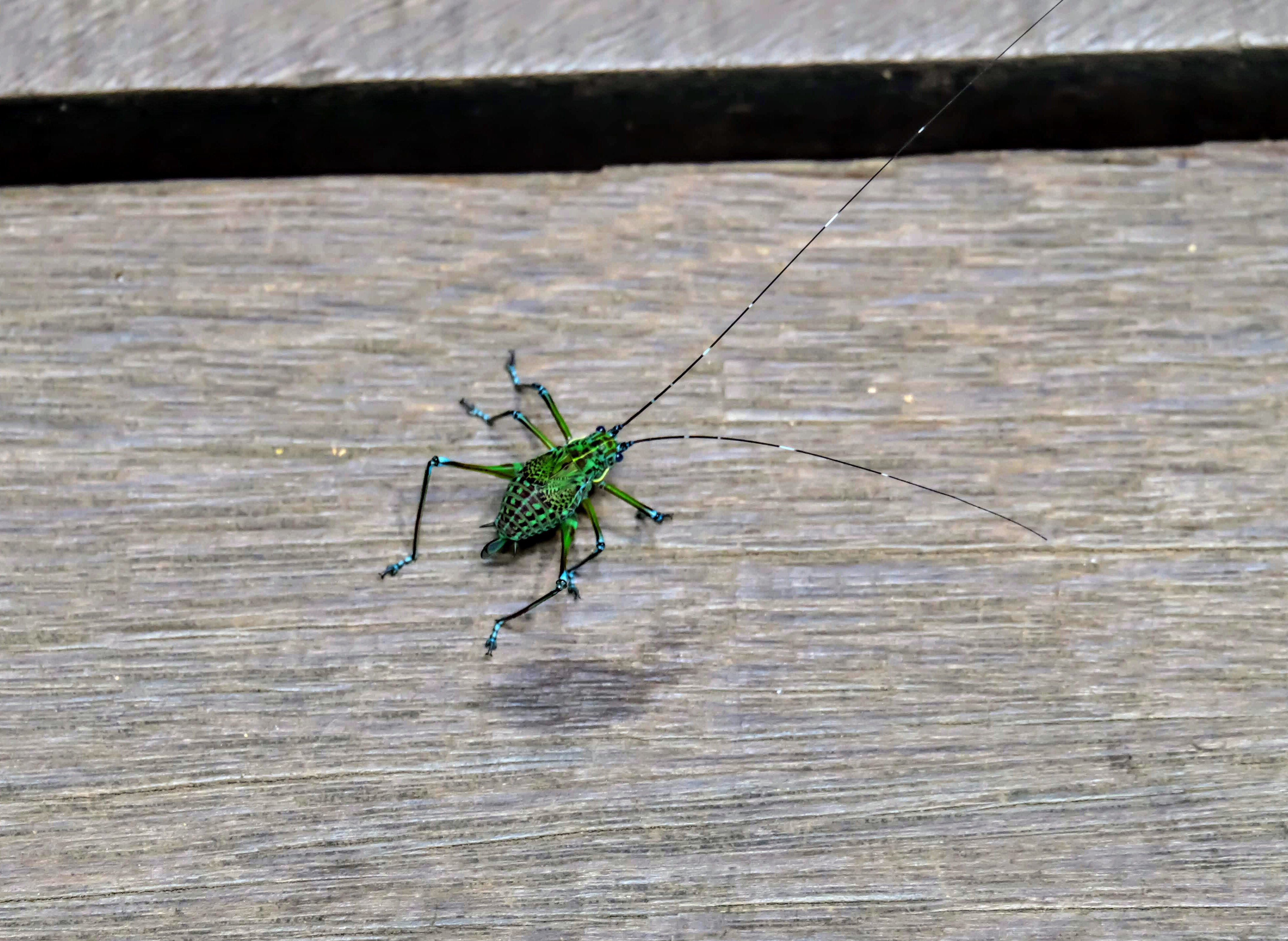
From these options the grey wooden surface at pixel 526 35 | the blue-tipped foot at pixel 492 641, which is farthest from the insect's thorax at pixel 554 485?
the grey wooden surface at pixel 526 35

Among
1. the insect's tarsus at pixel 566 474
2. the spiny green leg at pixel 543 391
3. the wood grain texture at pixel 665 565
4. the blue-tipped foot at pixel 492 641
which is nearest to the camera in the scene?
the wood grain texture at pixel 665 565

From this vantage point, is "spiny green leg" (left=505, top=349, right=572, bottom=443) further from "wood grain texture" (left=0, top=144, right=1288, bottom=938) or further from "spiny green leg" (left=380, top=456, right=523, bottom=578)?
"spiny green leg" (left=380, top=456, right=523, bottom=578)

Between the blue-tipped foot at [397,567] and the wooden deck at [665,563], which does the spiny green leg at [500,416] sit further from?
the blue-tipped foot at [397,567]

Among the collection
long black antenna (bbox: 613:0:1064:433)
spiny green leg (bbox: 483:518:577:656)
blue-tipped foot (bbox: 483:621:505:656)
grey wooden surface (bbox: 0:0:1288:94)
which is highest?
grey wooden surface (bbox: 0:0:1288:94)

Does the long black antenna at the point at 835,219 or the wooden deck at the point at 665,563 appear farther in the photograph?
the long black antenna at the point at 835,219

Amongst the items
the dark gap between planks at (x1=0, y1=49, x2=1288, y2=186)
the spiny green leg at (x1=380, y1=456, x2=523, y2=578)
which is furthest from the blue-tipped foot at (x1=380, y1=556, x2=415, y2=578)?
the dark gap between planks at (x1=0, y1=49, x2=1288, y2=186)

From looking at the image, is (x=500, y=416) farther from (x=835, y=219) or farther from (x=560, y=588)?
(x=835, y=219)

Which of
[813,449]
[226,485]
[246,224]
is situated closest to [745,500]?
[813,449]

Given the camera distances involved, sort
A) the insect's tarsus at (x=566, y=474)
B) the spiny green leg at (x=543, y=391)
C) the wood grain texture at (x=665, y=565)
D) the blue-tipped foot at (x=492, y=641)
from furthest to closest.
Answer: the spiny green leg at (x=543, y=391) → the insect's tarsus at (x=566, y=474) → the blue-tipped foot at (x=492, y=641) → the wood grain texture at (x=665, y=565)
